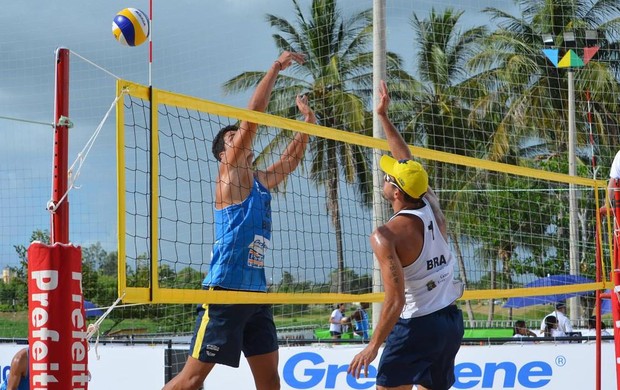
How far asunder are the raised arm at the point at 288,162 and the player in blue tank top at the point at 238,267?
0.91 ft

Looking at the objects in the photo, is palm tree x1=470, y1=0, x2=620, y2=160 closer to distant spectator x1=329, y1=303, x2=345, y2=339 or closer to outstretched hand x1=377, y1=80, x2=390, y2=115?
distant spectator x1=329, y1=303, x2=345, y2=339

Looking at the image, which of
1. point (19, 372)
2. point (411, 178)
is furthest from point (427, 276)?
point (19, 372)

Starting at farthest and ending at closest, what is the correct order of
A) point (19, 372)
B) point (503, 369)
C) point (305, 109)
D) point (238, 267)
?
point (503, 369) < point (19, 372) < point (305, 109) < point (238, 267)

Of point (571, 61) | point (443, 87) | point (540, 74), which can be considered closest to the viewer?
point (571, 61)

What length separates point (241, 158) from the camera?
5.21 m

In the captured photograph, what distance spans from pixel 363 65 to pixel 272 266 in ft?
68.1

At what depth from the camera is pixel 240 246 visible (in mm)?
5180

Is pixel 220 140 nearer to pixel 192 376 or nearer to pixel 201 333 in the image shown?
pixel 201 333

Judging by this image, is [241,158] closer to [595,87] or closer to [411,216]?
[411,216]

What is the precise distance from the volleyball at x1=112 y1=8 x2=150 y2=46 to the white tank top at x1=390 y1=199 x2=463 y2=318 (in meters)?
1.54

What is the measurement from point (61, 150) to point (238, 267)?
5.64ft

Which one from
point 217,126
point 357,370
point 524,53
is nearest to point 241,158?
point 217,126

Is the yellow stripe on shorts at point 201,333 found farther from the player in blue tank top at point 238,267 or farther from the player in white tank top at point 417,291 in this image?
the player in white tank top at point 417,291

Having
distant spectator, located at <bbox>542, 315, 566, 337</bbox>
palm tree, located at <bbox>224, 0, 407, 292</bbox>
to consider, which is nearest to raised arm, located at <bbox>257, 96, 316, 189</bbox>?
distant spectator, located at <bbox>542, 315, 566, 337</bbox>
